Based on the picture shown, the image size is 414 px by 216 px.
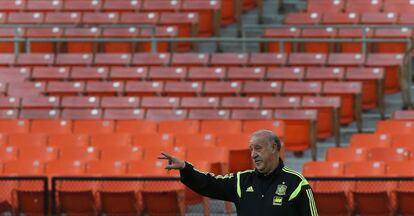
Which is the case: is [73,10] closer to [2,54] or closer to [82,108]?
[2,54]

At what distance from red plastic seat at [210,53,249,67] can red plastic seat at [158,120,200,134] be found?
101 inches

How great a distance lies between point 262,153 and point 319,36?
12.4m

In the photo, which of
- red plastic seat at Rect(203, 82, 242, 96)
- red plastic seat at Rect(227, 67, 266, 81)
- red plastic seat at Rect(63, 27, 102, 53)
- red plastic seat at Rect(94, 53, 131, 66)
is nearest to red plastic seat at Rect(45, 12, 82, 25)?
red plastic seat at Rect(63, 27, 102, 53)

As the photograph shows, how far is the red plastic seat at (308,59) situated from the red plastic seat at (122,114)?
2.47 m

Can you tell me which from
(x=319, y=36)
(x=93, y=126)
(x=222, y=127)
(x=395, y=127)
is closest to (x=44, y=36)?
(x=93, y=126)

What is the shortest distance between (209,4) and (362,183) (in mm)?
8315

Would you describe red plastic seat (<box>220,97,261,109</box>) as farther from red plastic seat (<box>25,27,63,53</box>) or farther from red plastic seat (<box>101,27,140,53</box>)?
red plastic seat (<box>25,27,63,53</box>)

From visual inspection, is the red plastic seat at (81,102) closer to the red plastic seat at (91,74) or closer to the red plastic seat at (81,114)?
the red plastic seat at (81,114)

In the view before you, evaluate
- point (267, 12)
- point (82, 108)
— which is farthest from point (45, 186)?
point (267, 12)

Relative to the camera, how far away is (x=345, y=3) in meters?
20.6

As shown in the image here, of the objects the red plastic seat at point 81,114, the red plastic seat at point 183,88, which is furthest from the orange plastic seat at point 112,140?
the red plastic seat at point 183,88

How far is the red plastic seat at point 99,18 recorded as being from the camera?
2061 cm

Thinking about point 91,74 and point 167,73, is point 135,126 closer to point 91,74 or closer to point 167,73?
point 167,73

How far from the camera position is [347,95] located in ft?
56.6
